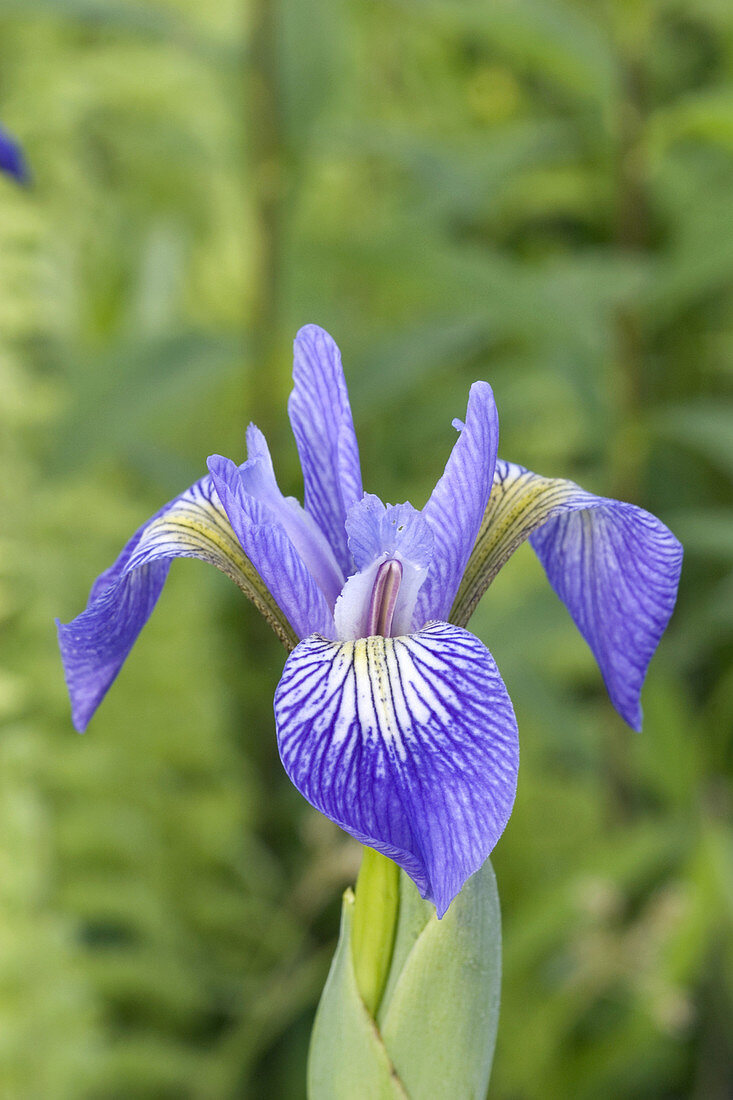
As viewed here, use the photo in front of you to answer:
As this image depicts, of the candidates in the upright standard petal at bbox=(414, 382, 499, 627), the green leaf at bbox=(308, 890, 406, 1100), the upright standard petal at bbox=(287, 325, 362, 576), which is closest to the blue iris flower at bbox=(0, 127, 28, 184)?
the upright standard petal at bbox=(287, 325, 362, 576)

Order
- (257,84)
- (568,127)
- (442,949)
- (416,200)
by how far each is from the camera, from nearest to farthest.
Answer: (442,949) → (257,84) → (568,127) → (416,200)

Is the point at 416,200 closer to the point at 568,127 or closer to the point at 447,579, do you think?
the point at 568,127

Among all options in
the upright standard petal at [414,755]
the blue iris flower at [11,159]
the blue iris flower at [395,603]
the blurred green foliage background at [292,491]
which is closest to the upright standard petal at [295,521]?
Answer: the blue iris flower at [395,603]

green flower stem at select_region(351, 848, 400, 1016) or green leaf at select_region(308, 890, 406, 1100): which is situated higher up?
green flower stem at select_region(351, 848, 400, 1016)

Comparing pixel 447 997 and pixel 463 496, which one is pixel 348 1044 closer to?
pixel 447 997

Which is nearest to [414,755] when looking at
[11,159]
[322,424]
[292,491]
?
[322,424]

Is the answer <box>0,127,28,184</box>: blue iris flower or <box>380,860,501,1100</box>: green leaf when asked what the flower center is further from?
<box>0,127,28,184</box>: blue iris flower

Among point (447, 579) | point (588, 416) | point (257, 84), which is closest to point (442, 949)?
point (447, 579)
